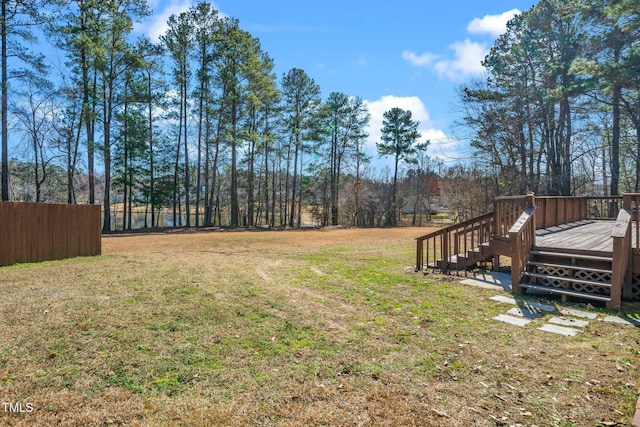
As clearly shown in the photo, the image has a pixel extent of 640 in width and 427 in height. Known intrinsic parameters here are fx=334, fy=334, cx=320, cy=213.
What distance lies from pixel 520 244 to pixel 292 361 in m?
4.62

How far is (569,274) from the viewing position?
5.58 meters

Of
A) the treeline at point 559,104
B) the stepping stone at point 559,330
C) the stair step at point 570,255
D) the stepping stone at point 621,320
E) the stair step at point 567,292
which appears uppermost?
the treeline at point 559,104

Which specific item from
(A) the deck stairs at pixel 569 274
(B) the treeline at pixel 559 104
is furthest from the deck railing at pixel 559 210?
(B) the treeline at pixel 559 104

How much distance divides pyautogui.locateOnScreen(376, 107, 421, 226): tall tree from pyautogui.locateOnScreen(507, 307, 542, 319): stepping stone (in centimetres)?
2675

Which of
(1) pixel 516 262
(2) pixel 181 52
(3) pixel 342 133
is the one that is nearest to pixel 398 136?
(3) pixel 342 133

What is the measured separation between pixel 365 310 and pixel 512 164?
620 inches

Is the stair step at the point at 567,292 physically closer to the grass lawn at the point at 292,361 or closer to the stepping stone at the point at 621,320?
the stepping stone at the point at 621,320

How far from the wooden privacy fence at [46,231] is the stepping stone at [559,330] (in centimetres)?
1069

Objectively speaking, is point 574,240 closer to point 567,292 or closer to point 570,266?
point 570,266

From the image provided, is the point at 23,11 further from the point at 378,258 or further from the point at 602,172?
the point at 602,172

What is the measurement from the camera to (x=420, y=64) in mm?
14742

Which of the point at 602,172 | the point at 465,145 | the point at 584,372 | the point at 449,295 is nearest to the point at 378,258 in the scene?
the point at 449,295

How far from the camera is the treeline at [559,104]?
13.0 m

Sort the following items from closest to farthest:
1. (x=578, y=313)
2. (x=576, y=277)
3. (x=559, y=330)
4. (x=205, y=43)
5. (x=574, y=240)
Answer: (x=559, y=330) → (x=578, y=313) → (x=576, y=277) → (x=574, y=240) → (x=205, y=43)
